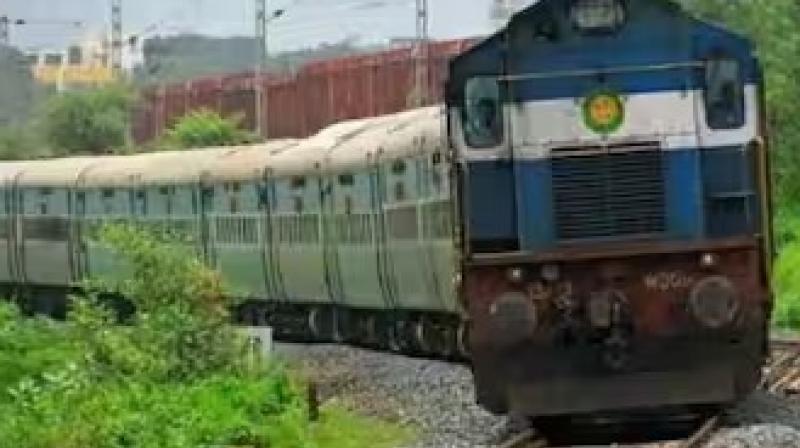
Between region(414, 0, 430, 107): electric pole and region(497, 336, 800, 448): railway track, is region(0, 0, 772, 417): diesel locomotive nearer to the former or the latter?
region(497, 336, 800, 448): railway track

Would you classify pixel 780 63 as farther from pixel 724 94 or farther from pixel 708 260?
pixel 708 260

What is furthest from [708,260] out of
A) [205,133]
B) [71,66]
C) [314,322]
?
[71,66]

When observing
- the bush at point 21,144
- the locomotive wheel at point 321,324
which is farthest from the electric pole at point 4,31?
the locomotive wheel at point 321,324

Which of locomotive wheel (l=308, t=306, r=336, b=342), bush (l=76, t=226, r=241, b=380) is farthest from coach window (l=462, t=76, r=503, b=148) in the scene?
locomotive wheel (l=308, t=306, r=336, b=342)

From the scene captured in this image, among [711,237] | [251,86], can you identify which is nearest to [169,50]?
[251,86]

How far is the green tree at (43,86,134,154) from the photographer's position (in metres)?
67.7

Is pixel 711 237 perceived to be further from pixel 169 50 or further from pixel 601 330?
pixel 169 50

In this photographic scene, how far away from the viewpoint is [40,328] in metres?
22.4

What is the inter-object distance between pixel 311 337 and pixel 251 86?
122 ft

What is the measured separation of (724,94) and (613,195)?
1.09 m

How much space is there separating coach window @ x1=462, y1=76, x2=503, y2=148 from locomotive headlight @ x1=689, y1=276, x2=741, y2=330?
1.81 m

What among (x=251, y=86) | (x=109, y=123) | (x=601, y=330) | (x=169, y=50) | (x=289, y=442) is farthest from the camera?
(x=169, y=50)

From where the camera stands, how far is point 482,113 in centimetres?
1352

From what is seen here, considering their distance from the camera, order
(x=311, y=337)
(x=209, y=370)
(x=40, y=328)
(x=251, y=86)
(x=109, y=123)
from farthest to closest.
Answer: (x=109, y=123), (x=251, y=86), (x=311, y=337), (x=40, y=328), (x=209, y=370)
